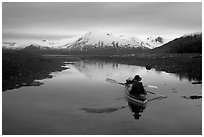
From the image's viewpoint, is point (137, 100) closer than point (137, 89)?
Yes

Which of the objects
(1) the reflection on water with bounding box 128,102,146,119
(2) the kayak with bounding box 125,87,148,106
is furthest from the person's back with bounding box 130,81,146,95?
(1) the reflection on water with bounding box 128,102,146,119

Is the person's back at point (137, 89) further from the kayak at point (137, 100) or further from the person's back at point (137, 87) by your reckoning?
the kayak at point (137, 100)

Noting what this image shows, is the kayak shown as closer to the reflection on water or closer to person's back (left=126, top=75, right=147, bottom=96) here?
the reflection on water

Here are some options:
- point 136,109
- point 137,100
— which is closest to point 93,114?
point 136,109

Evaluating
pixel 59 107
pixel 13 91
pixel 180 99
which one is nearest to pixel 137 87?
pixel 180 99

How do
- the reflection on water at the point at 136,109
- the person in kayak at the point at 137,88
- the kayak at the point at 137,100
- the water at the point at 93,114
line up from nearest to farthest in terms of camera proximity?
the water at the point at 93,114, the reflection on water at the point at 136,109, the kayak at the point at 137,100, the person in kayak at the point at 137,88

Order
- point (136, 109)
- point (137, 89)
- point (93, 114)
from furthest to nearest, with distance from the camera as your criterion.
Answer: point (137, 89) < point (136, 109) < point (93, 114)

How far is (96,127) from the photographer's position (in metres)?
20.5

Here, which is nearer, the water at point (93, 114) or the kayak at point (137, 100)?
Answer: the water at point (93, 114)

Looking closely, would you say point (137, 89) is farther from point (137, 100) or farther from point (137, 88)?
point (137, 100)

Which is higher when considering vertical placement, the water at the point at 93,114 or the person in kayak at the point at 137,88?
the person in kayak at the point at 137,88

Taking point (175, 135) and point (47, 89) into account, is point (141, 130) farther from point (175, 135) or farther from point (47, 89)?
point (47, 89)

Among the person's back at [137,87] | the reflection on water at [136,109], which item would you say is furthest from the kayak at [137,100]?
the person's back at [137,87]

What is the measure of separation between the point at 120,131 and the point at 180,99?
41.0 ft
